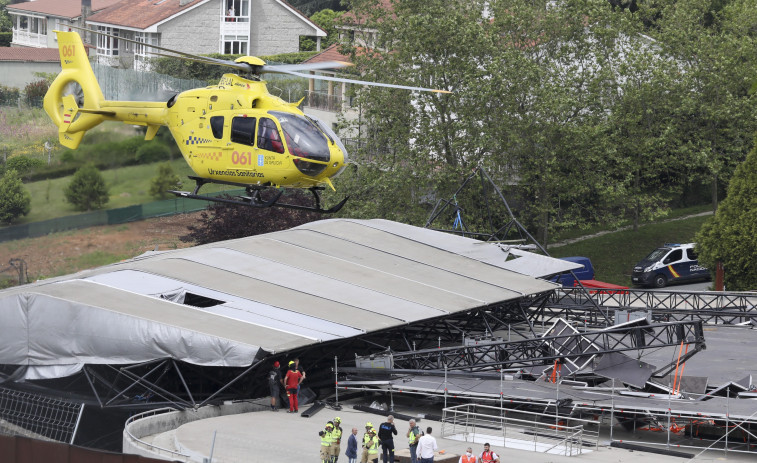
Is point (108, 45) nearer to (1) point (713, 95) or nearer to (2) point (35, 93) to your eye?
(2) point (35, 93)

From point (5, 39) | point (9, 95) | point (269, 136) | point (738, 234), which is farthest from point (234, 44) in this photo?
point (269, 136)

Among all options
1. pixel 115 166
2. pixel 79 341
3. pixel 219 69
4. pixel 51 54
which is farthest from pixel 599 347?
pixel 51 54

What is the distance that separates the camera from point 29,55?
292ft

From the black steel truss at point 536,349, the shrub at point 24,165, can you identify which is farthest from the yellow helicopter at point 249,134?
the shrub at point 24,165

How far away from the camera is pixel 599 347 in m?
33.9

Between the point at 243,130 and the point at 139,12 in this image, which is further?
the point at 139,12

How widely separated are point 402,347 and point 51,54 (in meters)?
60.2

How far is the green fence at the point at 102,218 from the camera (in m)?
65.8

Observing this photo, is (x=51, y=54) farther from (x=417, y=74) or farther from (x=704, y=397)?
(x=704, y=397)

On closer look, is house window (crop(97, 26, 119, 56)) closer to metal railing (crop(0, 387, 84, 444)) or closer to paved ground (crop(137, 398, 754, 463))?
metal railing (crop(0, 387, 84, 444))

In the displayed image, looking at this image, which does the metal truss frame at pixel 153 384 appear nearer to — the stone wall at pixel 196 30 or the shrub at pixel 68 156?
the shrub at pixel 68 156

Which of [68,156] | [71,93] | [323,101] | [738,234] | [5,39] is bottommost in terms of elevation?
[738,234]

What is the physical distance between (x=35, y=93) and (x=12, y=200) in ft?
52.8

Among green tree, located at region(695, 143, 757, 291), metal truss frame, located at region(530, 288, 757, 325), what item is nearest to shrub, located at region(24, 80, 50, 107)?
metal truss frame, located at region(530, 288, 757, 325)
